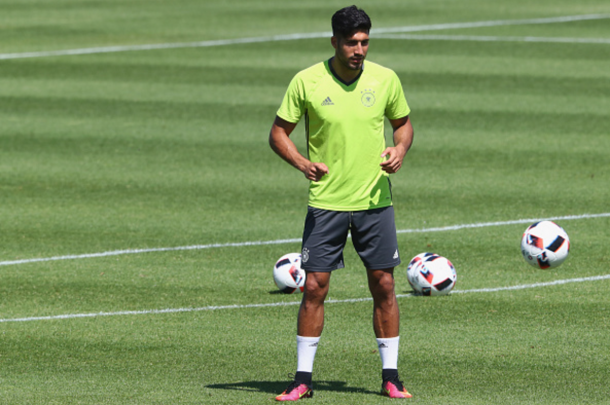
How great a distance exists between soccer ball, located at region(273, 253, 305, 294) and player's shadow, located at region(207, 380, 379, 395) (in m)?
2.46

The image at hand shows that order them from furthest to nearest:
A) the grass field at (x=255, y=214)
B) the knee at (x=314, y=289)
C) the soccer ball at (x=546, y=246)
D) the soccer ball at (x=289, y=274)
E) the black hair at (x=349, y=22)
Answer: the soccer ball at (x=546, y=246), the soccer ball at (x=289, y=274), the grass field at (x=255, y=214), the knee at (x=314, y=289), the black hair at (x=349, y=22)

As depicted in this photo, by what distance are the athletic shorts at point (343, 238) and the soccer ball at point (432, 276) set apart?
2.68 meters

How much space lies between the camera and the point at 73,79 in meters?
19.9

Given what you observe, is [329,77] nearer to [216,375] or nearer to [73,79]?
[216,375]

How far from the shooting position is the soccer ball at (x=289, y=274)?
32.2 feet

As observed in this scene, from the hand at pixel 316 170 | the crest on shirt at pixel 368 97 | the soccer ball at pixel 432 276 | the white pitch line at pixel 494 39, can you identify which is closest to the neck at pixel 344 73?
the crest on shirt at pixel 368 97

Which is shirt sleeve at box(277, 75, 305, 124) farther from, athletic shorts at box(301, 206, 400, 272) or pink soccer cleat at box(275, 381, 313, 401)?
pink soccer cleat at box(275, 381, 313, 401)

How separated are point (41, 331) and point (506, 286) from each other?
446cm

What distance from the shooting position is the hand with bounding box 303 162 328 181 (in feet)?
22.2

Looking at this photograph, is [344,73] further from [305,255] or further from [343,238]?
[305,255]

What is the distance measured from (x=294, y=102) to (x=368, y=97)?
0.51m

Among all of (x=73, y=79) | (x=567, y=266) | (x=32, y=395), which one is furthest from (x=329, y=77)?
(x=73, y=79)

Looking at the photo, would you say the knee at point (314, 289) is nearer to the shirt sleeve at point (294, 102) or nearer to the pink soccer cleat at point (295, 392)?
the pink soccer cleat at point (295, 392)

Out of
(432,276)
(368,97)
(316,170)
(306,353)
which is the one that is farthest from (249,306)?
(368,97)
